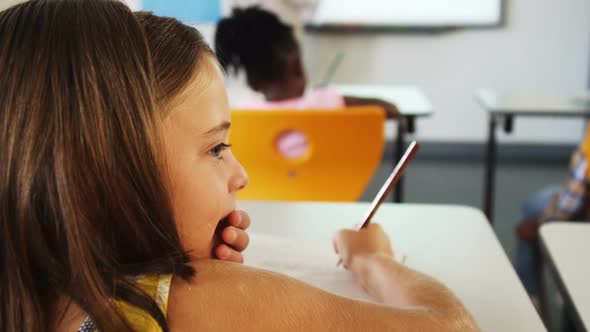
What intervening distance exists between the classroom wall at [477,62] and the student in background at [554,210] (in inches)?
61.6

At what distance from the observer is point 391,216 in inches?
43.1

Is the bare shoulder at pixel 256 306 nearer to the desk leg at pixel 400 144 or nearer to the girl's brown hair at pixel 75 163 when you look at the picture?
the girl's brown hair at pixel 75 163

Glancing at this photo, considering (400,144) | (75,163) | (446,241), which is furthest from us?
(400,144)

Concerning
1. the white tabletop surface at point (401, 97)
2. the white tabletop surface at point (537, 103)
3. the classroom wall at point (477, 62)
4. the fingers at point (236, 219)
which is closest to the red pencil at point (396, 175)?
the fingers at point (236, 219)

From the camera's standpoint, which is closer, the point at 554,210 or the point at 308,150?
the point at 308,150

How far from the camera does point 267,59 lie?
2.00 meters

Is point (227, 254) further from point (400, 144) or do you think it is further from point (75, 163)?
point (400, 144)

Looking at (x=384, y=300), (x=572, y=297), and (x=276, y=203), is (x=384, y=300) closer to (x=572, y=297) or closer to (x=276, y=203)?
(x=572, y=297)

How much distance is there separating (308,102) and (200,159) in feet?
4.72

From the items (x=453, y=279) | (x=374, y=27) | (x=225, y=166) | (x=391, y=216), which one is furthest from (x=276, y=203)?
(x=374, y=27)

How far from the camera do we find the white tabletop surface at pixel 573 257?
77cm

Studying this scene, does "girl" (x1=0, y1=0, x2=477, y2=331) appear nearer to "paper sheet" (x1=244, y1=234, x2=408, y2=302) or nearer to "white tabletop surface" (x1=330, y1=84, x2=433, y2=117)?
"paper sheet" (x1=244, y1=234, x2=408, y2=302)

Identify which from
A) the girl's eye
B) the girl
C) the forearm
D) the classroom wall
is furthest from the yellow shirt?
the classroom wall

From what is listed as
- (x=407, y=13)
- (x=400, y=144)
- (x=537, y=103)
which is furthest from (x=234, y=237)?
(x=407, y=13)
